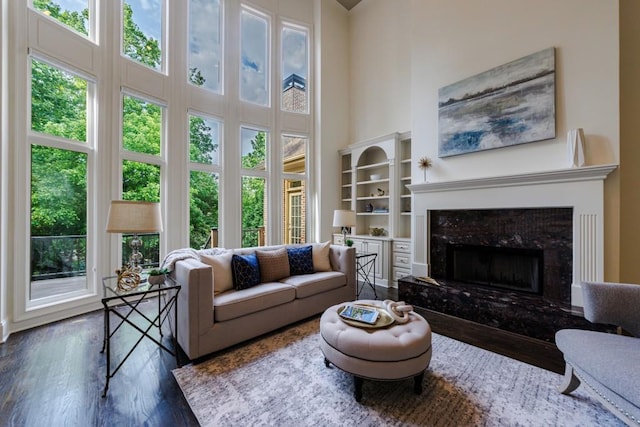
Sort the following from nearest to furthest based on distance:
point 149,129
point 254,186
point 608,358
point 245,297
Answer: point 608,358
point 245,297
point 149,129
point 254,186

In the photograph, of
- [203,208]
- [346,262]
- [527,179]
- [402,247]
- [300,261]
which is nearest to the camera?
[527,179]

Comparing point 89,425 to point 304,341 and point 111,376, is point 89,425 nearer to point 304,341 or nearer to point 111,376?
point 111,376

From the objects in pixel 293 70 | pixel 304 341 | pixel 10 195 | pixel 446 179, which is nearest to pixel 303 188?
pixel 293 70

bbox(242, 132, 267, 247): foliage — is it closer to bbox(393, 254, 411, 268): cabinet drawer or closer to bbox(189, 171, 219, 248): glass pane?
bbox(189, 171, 219, 248): glass pane

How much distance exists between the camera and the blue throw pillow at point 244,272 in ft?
9.21

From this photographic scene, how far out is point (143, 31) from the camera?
3.99 meters

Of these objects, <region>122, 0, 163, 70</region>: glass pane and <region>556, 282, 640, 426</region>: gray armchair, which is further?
<region>122, 0, 163, 70</region>: glass pane

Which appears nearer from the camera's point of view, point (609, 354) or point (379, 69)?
point (609, 354)

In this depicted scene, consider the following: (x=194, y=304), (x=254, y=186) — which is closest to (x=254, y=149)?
(x=254, y=186)

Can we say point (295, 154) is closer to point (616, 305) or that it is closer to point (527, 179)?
point (527, 179)

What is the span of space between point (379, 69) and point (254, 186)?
11.5 ft

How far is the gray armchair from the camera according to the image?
1.34 meters

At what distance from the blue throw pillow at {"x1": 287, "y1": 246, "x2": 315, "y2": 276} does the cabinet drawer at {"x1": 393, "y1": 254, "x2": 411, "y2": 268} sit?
5.79 ft

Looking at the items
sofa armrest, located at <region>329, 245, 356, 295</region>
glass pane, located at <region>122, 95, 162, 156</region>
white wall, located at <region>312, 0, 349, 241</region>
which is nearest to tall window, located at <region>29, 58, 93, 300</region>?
glass pane, located at <region>122, 95, 162, 156</region>
